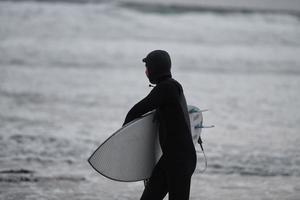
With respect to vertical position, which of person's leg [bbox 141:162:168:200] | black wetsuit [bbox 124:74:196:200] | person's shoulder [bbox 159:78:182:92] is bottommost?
person's leg [bbox 141:162:168:200]

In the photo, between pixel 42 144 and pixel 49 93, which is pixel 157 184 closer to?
pixel 42 144

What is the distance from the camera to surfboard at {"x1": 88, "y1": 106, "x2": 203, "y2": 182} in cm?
388

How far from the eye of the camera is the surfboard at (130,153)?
3.88 meters

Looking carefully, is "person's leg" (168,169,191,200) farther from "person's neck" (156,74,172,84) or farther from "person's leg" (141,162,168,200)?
"person's neck" (156,74,172,84)

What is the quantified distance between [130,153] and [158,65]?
73cm

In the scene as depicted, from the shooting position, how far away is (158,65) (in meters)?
3.61

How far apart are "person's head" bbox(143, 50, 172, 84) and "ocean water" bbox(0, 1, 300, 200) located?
2.38 m

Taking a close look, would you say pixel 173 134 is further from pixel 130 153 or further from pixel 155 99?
pixel 130 153

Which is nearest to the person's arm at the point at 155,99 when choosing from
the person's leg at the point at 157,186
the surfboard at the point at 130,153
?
the surfboard at the point at 130,153

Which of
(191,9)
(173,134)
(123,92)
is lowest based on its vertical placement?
(123,92)

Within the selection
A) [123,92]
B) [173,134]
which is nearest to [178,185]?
[173,134]

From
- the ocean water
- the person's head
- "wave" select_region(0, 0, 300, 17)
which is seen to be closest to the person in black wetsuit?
the person's head

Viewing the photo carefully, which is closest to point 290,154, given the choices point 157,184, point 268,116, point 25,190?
point 268,116

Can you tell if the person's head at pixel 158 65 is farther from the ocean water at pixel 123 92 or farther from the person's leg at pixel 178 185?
the ocean water at pixel 123 92
